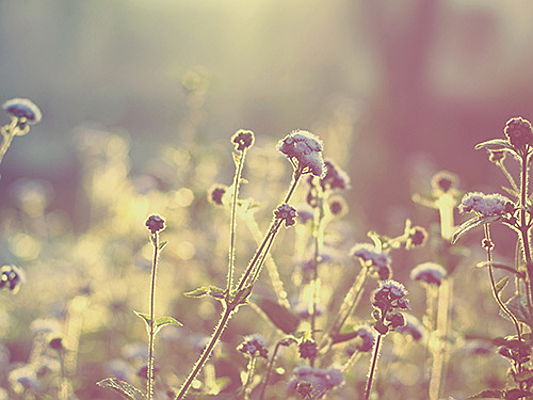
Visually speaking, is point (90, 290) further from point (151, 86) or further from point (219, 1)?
point (151, 86)

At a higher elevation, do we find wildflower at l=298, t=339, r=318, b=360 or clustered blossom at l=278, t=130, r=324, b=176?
clustered blossom at l=278, t=130, r=324, b=176

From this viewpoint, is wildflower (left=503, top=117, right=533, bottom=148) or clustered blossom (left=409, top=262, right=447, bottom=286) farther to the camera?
clustered blossom (left=409, top=262, right=447, bottom=286)

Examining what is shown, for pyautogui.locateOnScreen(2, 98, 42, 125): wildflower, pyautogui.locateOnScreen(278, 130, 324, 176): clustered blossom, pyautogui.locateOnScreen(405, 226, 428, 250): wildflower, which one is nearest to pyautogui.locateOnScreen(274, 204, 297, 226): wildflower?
pyautogui.locateOnScreen(278, 130, 324, 176): clustered blossom

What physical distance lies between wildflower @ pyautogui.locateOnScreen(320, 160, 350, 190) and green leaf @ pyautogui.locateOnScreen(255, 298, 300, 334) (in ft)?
2.19

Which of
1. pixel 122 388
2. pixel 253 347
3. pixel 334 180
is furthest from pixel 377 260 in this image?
pixel 122 388

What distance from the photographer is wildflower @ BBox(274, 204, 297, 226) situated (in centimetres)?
276

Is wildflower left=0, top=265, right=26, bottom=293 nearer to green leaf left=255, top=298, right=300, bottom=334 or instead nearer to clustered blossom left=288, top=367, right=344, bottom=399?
Answer: green leaf left=255, top=298, right=300, bottom=334

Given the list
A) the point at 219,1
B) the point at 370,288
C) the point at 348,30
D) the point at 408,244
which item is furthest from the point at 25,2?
the point at 408,244

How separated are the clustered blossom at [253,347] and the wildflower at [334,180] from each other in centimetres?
92

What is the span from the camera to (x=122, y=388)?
282cm

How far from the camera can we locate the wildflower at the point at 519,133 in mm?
2639

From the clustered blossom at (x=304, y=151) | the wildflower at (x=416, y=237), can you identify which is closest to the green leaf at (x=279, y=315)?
the wildflower at (x=416, y=237)

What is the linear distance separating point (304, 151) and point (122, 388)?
1.23 m

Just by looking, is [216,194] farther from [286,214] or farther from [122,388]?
[122,388]
